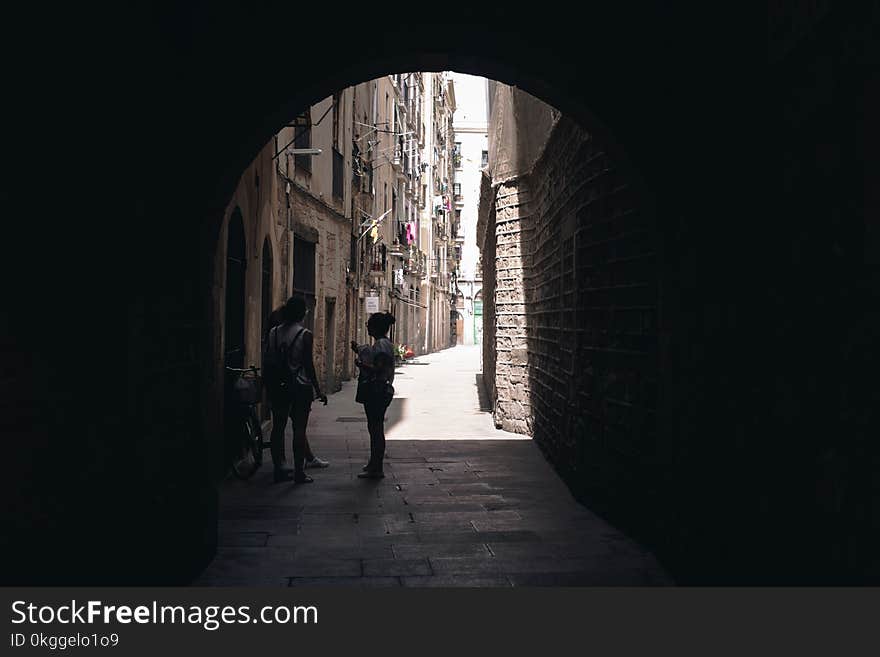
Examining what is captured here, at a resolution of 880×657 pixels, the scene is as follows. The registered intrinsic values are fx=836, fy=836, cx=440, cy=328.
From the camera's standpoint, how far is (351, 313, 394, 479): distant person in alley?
25.9 feet

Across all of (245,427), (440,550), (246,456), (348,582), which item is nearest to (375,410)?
(245,427)

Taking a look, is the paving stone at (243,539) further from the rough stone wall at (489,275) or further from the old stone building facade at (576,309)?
the rough stone wall at (489,275)

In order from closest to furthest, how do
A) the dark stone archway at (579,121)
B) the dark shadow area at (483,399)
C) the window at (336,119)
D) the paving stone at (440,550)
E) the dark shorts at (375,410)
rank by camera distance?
the dark stone archway at (579,121)
the paving stone at (440,550)
the dark shorts at (375,410)
the dark shadow area at (483,399)
the window at (336,119)

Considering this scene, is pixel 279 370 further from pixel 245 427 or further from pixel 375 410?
pixel 375 410

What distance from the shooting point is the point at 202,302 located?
5.03 meters

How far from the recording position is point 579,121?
18.0 feet

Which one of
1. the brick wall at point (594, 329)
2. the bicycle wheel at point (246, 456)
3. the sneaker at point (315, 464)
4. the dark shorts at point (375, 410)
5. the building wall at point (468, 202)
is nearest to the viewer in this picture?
the brick wall at point (594, 329)

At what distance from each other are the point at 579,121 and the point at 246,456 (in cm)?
478

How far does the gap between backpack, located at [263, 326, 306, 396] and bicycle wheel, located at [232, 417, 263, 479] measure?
24.0 inches

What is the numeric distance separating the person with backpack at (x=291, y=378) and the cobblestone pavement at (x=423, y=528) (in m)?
0.35

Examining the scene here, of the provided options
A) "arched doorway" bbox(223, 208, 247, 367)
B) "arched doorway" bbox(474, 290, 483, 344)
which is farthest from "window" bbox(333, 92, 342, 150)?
"arched doorway" bbox(474, 290, 483, 344)

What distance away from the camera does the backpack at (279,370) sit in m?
7.69

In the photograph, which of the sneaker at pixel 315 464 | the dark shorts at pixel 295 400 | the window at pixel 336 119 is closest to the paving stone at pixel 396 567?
the dark shorts at pixel 295 400

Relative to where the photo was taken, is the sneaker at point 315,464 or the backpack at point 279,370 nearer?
the backpack at point 279,370
